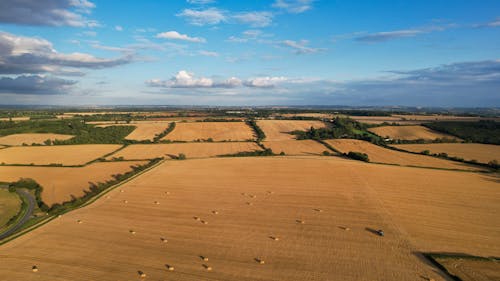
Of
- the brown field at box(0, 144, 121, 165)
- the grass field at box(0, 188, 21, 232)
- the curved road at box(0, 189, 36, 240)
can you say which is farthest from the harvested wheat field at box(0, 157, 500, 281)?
the brown field at box(0, 144, 121, 165)

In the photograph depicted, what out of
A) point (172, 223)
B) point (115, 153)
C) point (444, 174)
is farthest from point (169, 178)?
point (444, 174)

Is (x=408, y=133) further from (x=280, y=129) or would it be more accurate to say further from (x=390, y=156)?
A: (x=280, y=129)

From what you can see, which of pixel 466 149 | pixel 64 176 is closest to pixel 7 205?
pixel 64 176

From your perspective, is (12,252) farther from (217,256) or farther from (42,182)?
(42,182)

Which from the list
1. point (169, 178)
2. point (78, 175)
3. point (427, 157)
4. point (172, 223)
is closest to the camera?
point (172, 223)

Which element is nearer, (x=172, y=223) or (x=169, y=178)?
(x=172, y=223)

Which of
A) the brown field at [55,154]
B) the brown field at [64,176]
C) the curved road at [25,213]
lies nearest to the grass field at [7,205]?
the curved road at [25,213]

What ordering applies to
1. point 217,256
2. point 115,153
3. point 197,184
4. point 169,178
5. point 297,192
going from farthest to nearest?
point 115,153 → point 169,178 → point 197,184 → point 297,192 → point 217,256
